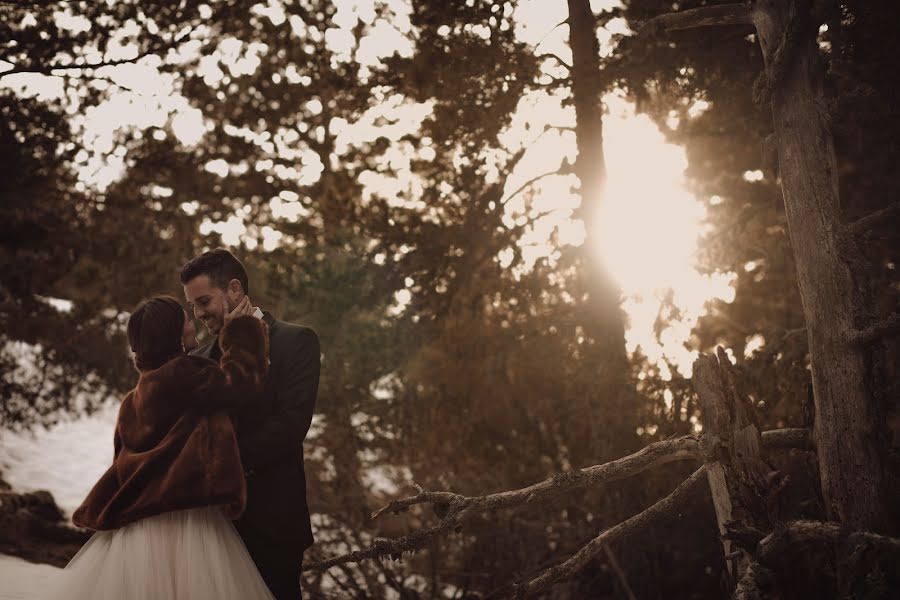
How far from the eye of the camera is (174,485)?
3.00 meters

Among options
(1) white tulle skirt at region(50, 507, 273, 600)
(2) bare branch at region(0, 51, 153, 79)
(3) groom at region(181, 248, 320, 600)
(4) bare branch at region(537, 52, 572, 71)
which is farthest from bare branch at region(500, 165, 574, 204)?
(1) white tulle skirt at region(50, 507, 273, 600)

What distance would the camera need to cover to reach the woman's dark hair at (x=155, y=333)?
3.19m

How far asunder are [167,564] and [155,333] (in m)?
0.90

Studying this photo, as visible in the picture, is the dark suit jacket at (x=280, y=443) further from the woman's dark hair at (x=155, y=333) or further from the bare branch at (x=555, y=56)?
the bare branch at (x=555, y=56)

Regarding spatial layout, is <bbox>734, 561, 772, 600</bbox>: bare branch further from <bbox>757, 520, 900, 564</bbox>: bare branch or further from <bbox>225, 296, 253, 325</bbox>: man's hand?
<bbox>225, 296, 253, 325</bbox>: man's hand

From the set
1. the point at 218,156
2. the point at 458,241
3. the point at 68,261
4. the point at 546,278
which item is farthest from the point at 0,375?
the point at 546,278

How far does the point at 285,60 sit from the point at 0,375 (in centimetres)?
551

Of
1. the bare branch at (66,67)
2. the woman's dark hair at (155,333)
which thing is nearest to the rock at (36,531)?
the bare branch at (66,67)

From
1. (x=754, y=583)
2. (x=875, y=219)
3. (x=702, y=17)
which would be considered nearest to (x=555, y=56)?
(x=702, y=17)

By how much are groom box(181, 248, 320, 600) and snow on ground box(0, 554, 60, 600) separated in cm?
192

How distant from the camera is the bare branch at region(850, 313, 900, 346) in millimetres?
3852

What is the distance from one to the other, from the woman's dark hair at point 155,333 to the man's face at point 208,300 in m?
0.10

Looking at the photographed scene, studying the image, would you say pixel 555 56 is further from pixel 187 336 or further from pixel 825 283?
pixel 187 336

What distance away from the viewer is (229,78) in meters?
10.5
